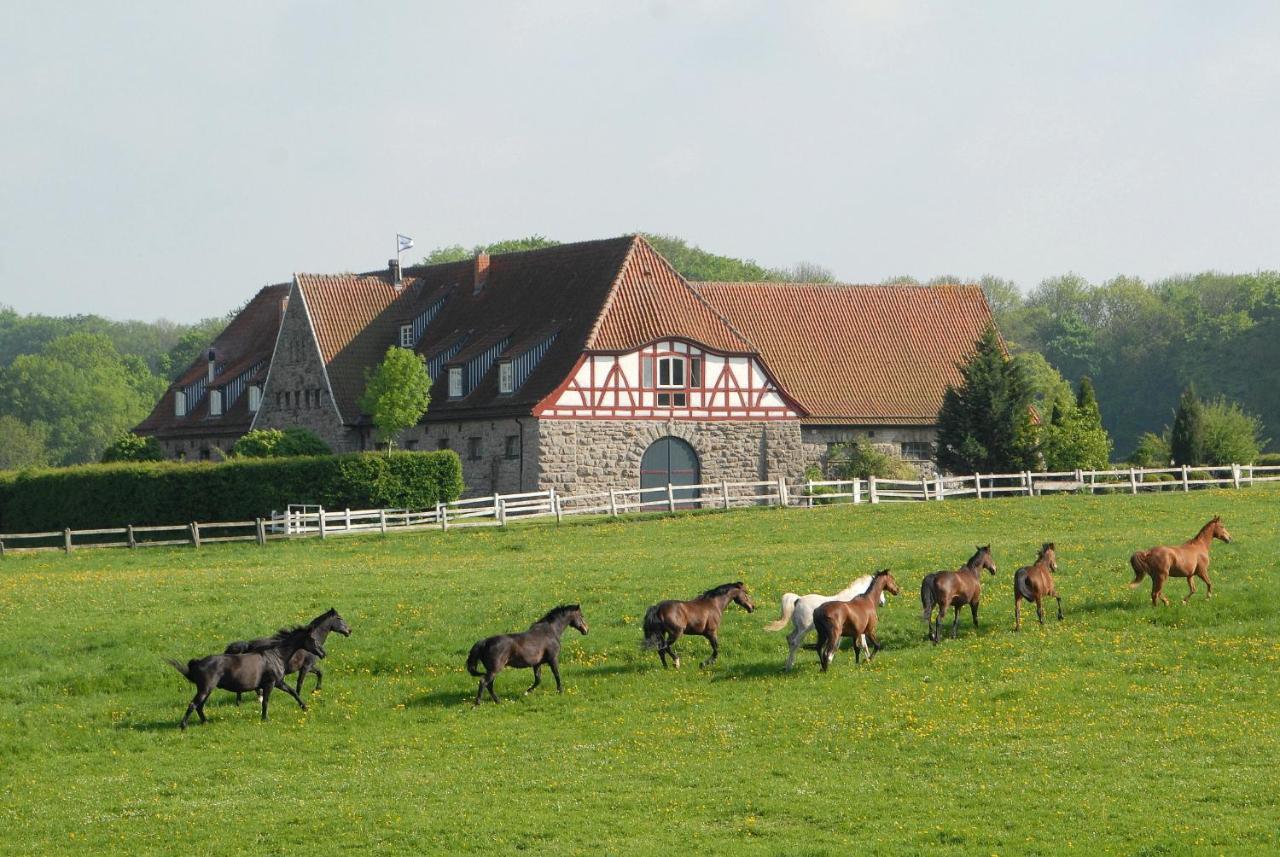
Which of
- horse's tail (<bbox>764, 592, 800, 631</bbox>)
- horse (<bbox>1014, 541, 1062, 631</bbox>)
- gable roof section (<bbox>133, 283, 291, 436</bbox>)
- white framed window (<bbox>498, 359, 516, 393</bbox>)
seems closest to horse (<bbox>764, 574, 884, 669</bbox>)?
horse's tail (<bbox>764, 592, 800, 631</bbox>)

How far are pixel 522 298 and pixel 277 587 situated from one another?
31.9m

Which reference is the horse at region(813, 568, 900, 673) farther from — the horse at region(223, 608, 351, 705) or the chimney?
the chimney

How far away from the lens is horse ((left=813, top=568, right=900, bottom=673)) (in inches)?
997

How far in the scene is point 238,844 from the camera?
18141 mm

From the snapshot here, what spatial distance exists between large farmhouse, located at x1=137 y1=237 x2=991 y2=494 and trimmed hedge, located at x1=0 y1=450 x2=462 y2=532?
19.1 feet

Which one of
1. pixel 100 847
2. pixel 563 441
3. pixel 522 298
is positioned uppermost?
pixel 522 298

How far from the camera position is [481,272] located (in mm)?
69812

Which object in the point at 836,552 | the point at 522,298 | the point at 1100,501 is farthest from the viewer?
the point at 522,298

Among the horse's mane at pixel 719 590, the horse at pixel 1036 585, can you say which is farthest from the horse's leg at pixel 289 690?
the horse at pixel 1036 585

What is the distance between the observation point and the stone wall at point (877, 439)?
2495 inches

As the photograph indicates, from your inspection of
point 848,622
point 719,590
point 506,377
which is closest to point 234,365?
point 506,377

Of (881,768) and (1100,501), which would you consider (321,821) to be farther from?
(1100,501)

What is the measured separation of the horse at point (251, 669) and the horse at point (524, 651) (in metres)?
2.45

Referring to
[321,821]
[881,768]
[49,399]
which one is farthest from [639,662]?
[49,399]
